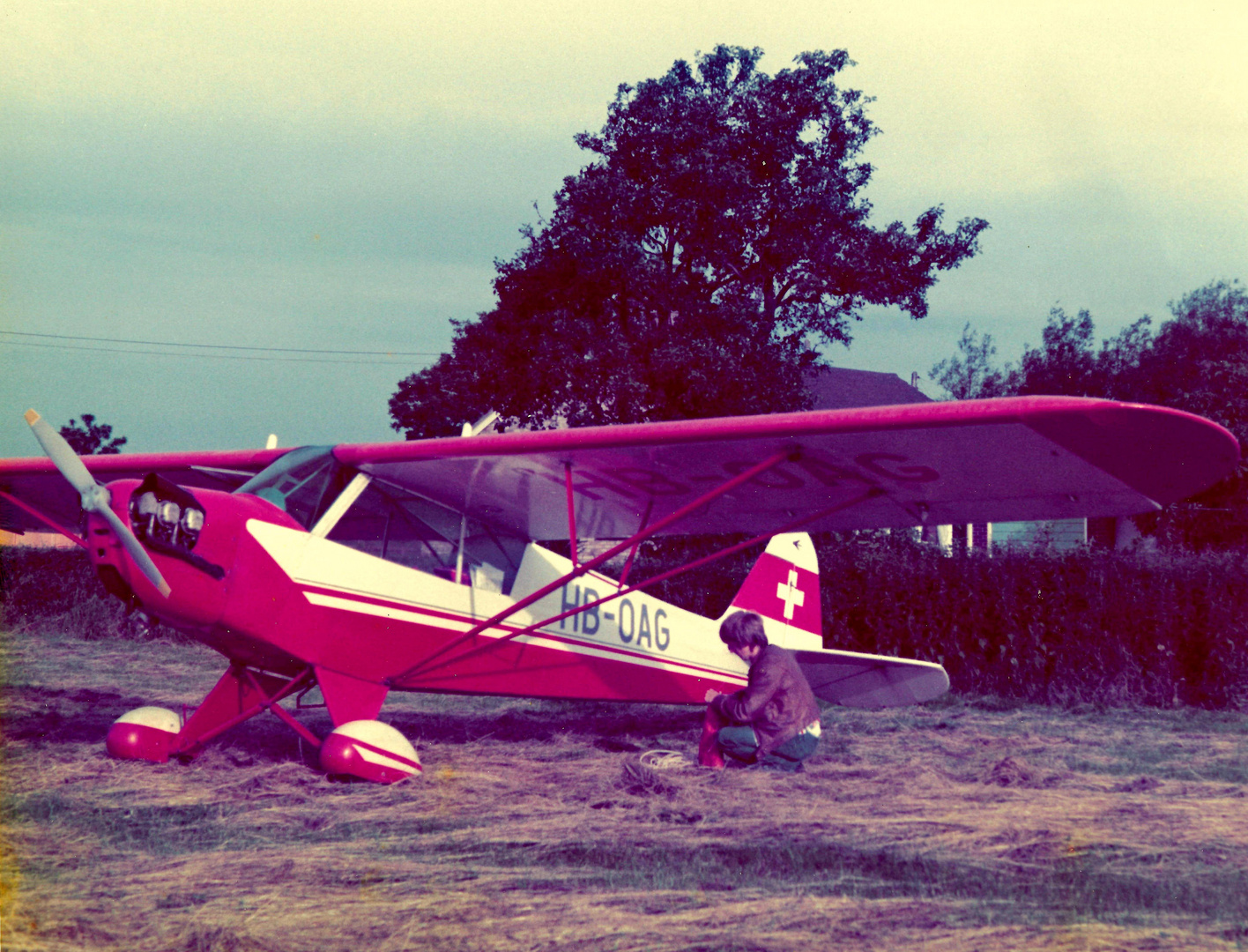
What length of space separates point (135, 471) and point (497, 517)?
2.70 meters

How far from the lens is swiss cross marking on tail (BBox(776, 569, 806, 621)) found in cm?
854

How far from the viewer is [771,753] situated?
235 inches

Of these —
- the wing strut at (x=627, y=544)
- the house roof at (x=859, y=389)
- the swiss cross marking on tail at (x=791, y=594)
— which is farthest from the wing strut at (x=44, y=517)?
the house roof at (x=859, y=389)

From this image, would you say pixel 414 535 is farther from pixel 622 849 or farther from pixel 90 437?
pixel 90 437

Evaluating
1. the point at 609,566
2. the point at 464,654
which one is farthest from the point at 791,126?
the point at 464,654

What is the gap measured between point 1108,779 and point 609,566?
34.2ft

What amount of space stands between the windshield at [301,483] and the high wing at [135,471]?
3.10ft

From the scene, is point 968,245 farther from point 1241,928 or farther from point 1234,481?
point 1241,928

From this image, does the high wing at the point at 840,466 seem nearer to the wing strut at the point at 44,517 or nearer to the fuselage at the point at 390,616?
the fuselage at the point at 390,616

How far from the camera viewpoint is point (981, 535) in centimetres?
2681

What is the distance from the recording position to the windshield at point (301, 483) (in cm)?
577

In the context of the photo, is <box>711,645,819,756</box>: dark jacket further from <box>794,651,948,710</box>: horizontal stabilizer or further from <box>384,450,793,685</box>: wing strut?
<box>794,651,948,710</box>: horizontal stabilizer

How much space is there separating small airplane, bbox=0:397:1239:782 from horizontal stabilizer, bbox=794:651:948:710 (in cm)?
5

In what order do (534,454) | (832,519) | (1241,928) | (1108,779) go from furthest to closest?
(832,519) → (534,454) → (1108,779) → (1241,928)
